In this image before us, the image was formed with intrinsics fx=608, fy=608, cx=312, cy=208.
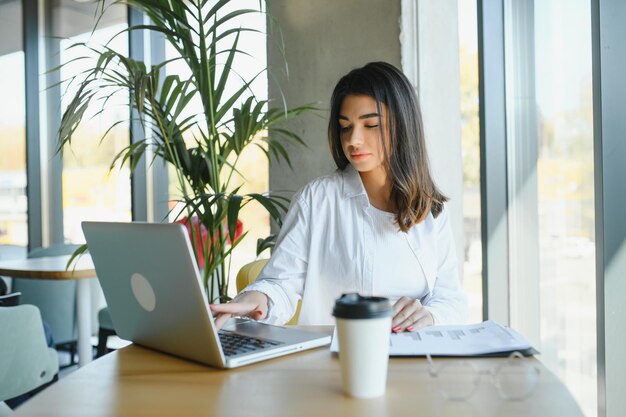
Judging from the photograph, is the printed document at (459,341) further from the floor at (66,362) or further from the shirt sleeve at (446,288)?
the floor at (66,362)

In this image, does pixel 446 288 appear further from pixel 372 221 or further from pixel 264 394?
pixel 264 394

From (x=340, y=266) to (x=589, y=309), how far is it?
779 millimetres

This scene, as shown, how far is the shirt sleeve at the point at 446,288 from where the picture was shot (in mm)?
1509

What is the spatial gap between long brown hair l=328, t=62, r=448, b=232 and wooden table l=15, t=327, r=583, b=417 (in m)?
0.74

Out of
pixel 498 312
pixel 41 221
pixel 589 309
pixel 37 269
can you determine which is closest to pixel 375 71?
pixel 589 309

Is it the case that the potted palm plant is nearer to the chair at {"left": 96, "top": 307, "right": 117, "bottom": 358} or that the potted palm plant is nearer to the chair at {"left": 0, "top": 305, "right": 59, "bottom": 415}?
the chair at {"left": 0, "top": 305, "right": 59, "bottom": 415}

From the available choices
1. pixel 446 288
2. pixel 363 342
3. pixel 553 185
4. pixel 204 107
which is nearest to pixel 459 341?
pixel 363 342

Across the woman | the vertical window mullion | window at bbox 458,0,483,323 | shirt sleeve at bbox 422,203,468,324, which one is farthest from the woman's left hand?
window at bbox 458,0,483,323

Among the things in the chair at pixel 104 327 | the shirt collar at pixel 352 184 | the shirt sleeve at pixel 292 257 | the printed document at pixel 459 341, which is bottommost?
the chair at pixel 104 327

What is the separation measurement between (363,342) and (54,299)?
137 inches

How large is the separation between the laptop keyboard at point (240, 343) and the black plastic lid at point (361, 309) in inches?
12.8

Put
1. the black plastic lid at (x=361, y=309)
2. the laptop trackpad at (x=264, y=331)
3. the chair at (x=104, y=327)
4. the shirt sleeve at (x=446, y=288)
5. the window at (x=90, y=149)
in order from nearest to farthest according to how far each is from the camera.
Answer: the black plastic lid at (x=361, y=309) < the laptop trackpad at (x=264, y=331) < the shirt sleeve at (x=446, y=288) < the chair at (x=104, y=327) < the window at (x=90, y=149)

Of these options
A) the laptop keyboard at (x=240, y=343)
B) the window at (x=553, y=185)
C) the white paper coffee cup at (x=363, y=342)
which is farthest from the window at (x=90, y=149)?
the white paper coffee cup at (x=363, y=342)

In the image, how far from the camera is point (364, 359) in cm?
86
